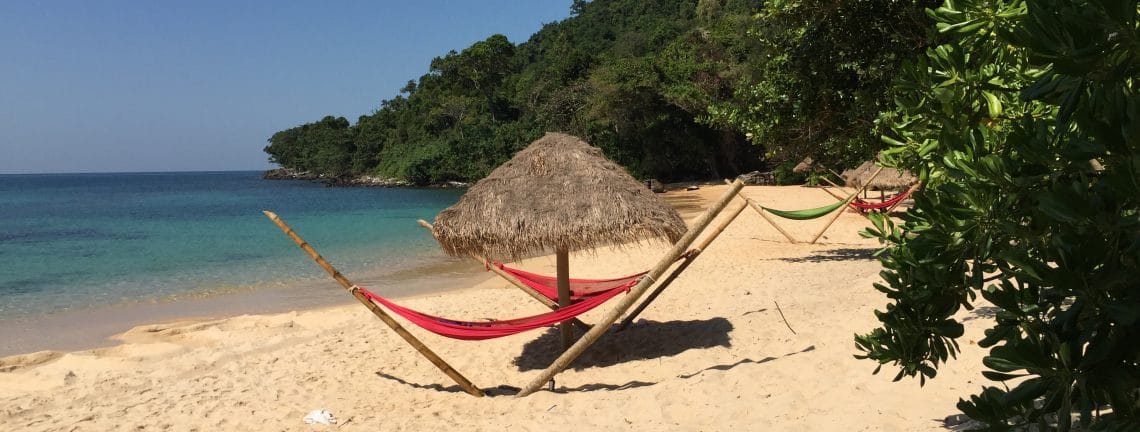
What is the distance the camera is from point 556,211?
443 cm

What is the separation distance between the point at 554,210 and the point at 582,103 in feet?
67.5

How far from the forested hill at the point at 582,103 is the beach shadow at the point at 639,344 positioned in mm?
14806

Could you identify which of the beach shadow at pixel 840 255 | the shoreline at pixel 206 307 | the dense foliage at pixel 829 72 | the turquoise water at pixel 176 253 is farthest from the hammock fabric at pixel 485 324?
the turquoise water at pixel 176 253

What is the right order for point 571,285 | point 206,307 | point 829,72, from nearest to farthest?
1. point 571,285
2. point 829,72
3. point 206,307

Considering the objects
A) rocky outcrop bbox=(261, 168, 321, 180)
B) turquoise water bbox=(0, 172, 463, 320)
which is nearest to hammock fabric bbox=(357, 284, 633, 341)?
turquoise water bbox=(0, 172, 463, 320)

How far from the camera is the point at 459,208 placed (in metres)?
4.68

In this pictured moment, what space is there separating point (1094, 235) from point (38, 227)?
988 inches

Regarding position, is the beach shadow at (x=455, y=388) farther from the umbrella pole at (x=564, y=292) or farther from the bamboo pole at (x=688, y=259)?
the bamboo pole at (x=688, y=259)

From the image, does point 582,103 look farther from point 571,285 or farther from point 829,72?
point 571,285

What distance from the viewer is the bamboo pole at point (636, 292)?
3.28m

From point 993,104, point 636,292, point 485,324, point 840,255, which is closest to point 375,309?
point 485,324

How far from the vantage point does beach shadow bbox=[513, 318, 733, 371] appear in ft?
15.0

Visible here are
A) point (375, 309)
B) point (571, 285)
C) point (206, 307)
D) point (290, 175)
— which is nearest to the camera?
point (375, 309)

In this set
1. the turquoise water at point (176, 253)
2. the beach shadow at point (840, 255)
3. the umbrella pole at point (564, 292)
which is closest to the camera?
the umbrella pole at point (564, 292)
